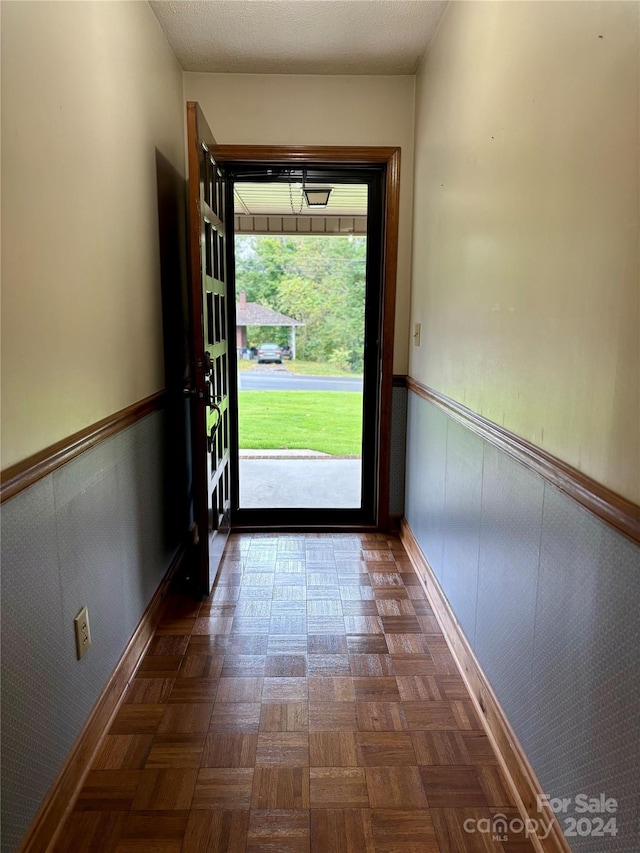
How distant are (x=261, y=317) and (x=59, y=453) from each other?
138 inches

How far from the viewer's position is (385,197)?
290 cm

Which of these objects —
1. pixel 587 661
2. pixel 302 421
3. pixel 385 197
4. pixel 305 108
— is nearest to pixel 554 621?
pixel 587 661

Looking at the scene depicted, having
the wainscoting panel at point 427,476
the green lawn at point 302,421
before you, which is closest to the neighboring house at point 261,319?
the green lawn at point 302,421

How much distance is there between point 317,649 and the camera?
6.58 feet

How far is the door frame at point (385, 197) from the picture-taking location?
9.11 feet

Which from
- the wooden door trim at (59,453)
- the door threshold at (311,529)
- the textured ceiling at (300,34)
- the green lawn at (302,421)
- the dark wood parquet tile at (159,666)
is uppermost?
the textured ceiling at (300,34)

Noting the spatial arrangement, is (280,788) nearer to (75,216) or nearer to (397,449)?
(75,216)

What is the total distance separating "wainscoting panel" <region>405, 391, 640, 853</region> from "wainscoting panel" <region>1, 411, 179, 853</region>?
1.15m

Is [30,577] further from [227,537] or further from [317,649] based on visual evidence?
[227,537]

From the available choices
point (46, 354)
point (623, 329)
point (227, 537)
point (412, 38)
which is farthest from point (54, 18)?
point (227, 537)

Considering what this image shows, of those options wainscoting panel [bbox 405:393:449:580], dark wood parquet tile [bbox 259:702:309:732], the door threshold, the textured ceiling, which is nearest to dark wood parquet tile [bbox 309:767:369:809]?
dark wood parquet tile [bbox 259:702:309:732]

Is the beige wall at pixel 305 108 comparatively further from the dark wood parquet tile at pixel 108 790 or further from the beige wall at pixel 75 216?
the dark wood parquet tile at pixel 108 790

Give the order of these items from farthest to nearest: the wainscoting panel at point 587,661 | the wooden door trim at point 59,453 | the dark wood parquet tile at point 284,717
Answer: the dark wood parquet tile at point 284,717 < the wooden door trim at point 59,453 < the wainscoting panel at point 587,661

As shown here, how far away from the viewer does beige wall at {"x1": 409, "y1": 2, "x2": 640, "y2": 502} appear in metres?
0.98
